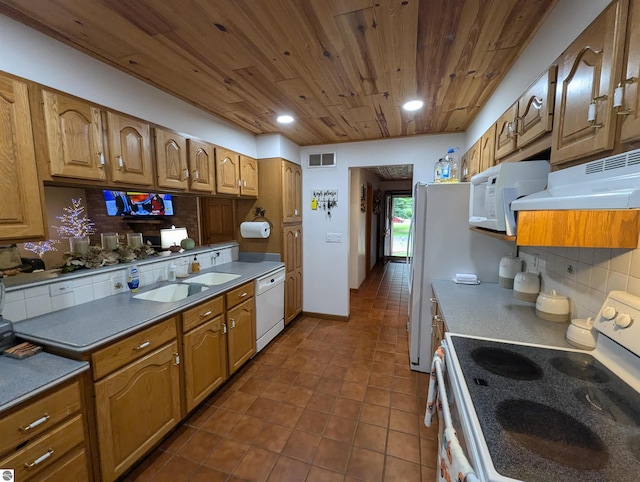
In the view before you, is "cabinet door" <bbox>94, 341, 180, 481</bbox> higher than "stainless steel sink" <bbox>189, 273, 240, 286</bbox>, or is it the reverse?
"stainless steel sink" <bbox>189, 273, 240, 286</bbox>

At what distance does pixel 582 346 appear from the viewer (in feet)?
3.73

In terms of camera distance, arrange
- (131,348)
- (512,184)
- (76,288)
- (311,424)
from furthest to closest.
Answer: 1. (311,424)
2. (76,288)
3. (131,348)
4. (512,184)

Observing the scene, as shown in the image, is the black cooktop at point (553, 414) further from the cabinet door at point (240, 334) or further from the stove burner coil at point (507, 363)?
the cabinet door at point (240, 334)

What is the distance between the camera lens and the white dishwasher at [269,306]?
2635mm

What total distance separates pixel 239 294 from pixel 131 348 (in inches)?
37.5

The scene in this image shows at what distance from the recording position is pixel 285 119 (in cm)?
256

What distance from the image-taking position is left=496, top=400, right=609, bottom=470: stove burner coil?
622 millimetres

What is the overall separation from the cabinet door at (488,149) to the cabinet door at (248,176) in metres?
2.21

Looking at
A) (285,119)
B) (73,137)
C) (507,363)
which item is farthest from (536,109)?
(73,137)

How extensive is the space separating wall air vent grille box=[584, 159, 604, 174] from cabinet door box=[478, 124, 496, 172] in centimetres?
98

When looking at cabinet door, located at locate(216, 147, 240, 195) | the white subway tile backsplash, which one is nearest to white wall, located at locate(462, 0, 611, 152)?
the white subway tile backsplash

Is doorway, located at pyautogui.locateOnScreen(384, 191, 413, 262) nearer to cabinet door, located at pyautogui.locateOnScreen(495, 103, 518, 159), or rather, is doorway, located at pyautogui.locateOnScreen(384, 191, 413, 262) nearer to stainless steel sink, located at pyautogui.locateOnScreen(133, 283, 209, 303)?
cabinet door, located at pyautogui.locateOnScreen(495, 103, 518, 159)

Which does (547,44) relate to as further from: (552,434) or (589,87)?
(552,434)

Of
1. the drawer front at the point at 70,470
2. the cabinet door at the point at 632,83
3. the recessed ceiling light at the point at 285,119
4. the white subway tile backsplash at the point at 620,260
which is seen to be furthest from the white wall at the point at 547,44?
the drawer front at the point at 70,470
